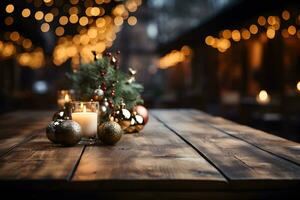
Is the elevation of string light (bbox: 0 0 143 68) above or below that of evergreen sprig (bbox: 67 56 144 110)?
above

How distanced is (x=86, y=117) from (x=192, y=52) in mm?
16393

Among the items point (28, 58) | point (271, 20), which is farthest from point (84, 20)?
point (28, 58)

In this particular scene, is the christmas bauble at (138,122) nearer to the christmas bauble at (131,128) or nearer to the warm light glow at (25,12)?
the christmas bauble at (131,128)

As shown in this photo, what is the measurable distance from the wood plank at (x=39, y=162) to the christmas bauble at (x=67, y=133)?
0.03 m

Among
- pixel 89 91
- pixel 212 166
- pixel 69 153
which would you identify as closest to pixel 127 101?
pixel 89 91

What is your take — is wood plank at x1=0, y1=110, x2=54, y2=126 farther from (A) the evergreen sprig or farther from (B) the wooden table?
(B) the wooden table

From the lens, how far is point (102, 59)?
10.4 ft

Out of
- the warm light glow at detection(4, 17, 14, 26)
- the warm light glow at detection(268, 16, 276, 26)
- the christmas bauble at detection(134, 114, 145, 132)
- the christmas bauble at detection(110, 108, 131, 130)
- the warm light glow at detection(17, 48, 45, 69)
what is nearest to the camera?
the christmas bauble at detection(110, 108, 131, 130)

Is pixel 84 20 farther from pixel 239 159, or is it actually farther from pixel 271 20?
pixel 239 159

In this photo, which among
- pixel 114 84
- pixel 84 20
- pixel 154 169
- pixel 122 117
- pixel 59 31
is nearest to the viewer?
pixel 154 169

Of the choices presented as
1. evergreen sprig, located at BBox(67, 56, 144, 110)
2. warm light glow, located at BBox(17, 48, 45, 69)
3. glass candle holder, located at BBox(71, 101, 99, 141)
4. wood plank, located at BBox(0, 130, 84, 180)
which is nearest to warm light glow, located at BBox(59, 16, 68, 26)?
warm light glow, located at BBox(17, 48, 45, 69)

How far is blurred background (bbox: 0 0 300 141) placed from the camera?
732 cm

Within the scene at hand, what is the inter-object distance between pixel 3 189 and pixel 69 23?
475 inches

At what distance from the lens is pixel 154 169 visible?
5.64 feet
